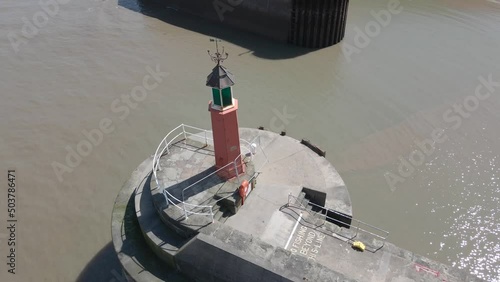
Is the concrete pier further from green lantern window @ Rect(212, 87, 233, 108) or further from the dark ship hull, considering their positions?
the dark ship hull

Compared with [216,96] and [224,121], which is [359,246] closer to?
[224,121]

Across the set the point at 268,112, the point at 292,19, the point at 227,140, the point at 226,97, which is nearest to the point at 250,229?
the point at 227,140

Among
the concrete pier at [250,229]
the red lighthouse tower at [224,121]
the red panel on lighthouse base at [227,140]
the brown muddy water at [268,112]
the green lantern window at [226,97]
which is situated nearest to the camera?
the concrete pier at [250,229]

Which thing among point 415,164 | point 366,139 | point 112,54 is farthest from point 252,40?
point 415,164

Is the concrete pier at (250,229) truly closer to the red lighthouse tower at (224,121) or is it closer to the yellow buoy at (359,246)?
the yellow buoy at (359,246)

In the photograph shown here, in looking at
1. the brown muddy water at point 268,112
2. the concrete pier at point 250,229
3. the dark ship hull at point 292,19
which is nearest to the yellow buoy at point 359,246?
the concrete pier at point 250,229

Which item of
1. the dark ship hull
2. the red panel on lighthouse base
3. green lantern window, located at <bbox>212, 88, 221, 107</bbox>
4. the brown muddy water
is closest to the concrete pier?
A: the red panel on lighthouse base

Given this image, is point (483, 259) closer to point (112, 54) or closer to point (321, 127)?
point (321, 127)
